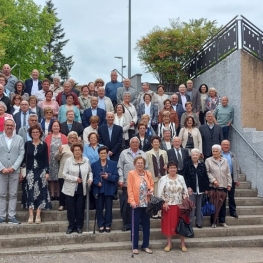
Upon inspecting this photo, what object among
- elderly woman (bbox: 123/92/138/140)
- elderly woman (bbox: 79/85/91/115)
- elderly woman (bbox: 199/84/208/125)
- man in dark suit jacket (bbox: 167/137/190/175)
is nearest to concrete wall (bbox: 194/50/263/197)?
elderly woman (bbox: 199/84/208/125)

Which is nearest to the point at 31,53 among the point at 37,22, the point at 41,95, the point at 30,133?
the point at 37,22

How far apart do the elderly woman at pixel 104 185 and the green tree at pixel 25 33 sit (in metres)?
24.1

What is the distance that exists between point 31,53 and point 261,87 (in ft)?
78.7

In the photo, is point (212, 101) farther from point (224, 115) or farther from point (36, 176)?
point (36, 176)

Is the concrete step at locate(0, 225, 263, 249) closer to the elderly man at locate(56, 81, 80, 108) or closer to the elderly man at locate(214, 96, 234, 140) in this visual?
the elderly man at locate(214, 96, 234, 140)

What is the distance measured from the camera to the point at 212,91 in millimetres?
11430

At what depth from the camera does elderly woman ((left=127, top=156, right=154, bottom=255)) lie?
722cm

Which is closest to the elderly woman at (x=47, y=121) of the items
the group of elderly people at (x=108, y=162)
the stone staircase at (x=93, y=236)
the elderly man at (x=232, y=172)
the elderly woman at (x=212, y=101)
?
the group of elderly people at (x=108, y=162)

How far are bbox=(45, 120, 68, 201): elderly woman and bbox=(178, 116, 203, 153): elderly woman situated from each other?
2807mm

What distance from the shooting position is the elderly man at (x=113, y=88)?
1165 cm

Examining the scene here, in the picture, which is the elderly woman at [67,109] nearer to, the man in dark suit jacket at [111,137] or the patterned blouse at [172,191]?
the man in dark suit jacket at [111,137]

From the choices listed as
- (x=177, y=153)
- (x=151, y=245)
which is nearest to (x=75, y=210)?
(x=151, y=245)

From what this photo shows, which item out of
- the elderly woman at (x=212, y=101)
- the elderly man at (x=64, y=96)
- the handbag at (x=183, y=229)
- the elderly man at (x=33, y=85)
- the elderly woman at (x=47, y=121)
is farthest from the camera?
the elderly woman at (x=212, y=101)

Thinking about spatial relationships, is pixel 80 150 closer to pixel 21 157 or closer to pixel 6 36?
pixel 21 157
